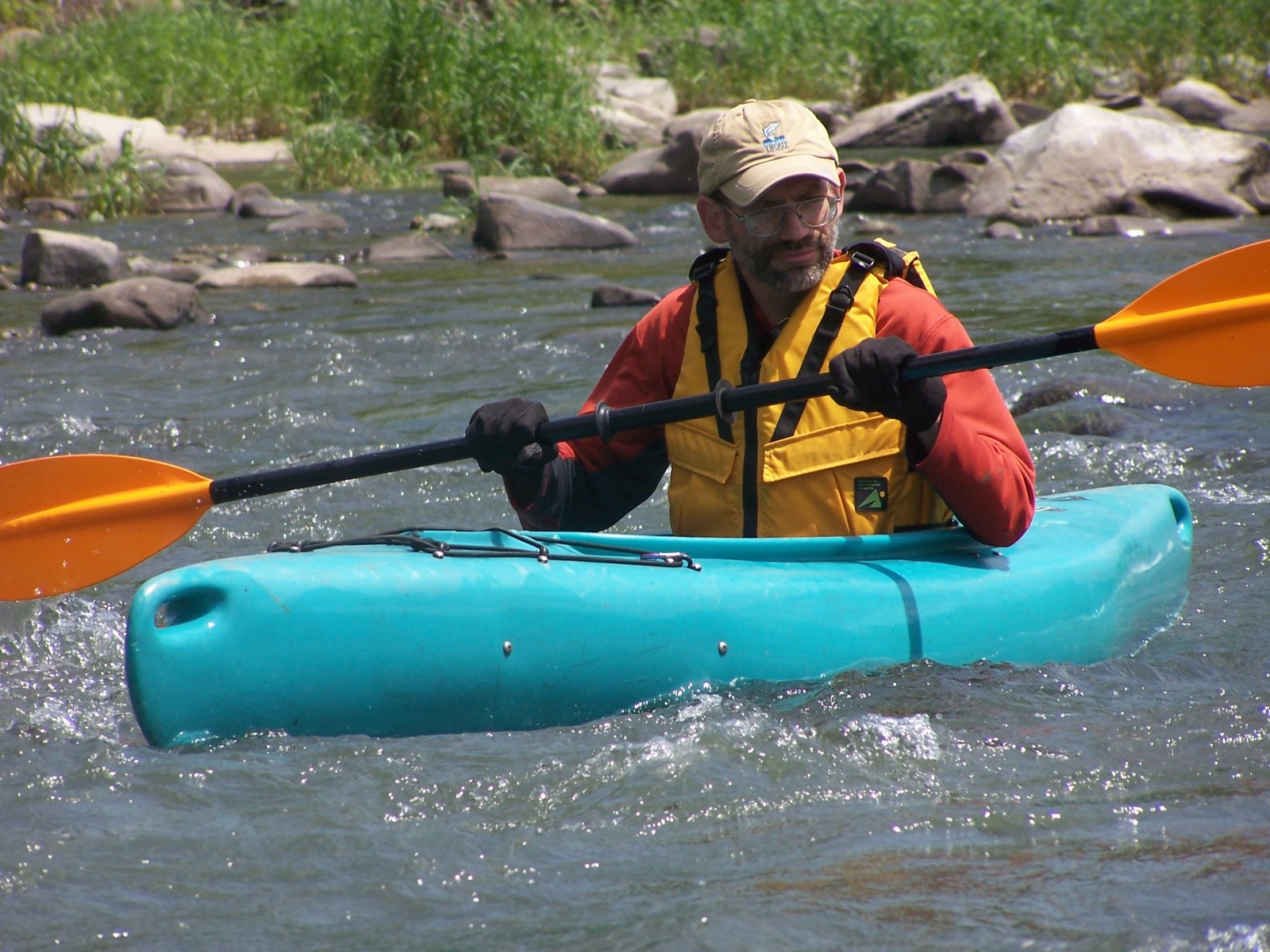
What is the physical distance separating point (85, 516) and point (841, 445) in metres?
1.52

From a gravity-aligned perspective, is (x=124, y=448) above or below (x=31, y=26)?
below

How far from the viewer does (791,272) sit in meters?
2.68

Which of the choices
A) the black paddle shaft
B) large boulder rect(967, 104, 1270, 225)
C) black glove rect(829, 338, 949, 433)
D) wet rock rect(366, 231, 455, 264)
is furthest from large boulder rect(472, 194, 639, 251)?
black glove rect(829, 338, 949, 433)

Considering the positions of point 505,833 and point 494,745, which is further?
point 494,745

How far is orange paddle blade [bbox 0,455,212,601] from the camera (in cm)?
300

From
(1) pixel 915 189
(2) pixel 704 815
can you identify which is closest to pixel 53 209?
(1) pixel 915 189

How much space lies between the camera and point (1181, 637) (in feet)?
9.82

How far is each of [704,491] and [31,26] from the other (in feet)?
58.9

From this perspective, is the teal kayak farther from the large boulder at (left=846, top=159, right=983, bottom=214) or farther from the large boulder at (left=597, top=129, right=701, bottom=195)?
the large boulder at (left=597, top=129, right=701, bottom=195)

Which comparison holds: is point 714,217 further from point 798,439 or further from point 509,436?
point 509,436

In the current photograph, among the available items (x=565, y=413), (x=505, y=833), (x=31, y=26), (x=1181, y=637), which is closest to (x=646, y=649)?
(x=505, y=833)

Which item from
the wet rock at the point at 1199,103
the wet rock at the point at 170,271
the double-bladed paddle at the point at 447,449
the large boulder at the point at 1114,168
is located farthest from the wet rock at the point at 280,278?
the wet rock at the point at 1199,103

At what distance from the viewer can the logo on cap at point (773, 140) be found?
8.73ft

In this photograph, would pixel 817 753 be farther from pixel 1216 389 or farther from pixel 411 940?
pixel 1216 389
